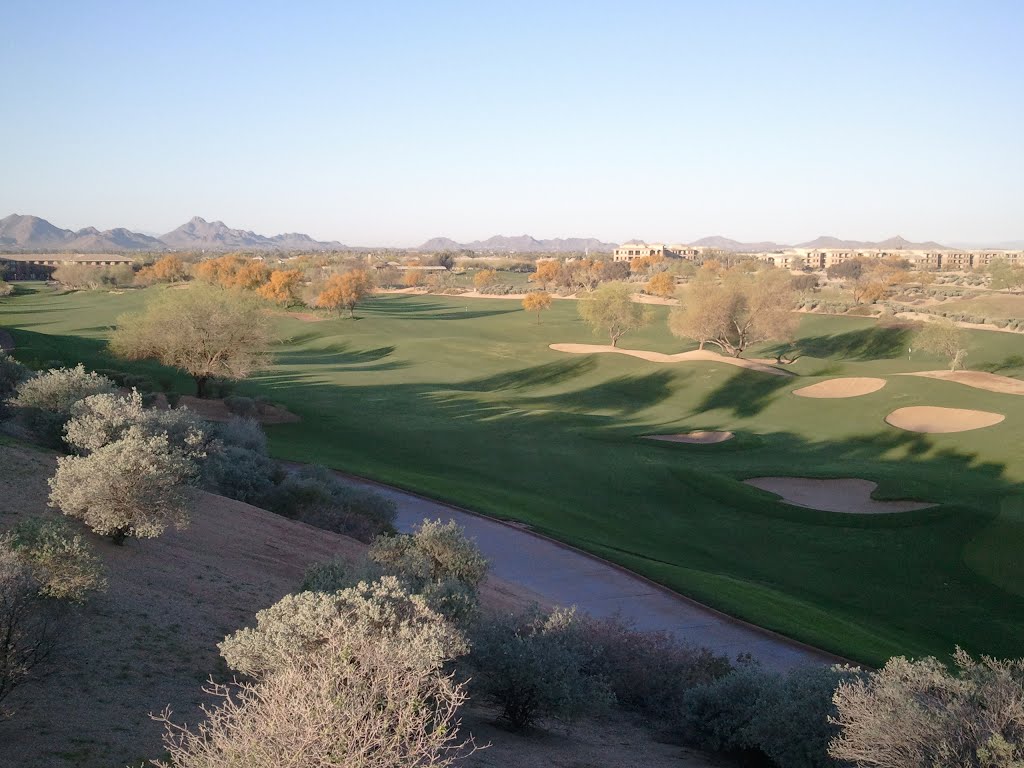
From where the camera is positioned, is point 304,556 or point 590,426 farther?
point 590,426

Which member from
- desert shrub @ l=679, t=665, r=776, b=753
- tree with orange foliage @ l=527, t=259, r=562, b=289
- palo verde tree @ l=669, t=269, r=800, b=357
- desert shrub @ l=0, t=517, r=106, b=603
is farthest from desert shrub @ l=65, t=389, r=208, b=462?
tree with orange foliage @ l=527, t=259, r=562, b=289

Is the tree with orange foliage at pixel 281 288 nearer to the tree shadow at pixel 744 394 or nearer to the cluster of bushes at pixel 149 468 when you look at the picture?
the tree shadow at pixel 744 394

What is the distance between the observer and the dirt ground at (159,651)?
7.23m

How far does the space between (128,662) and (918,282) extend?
13731cm

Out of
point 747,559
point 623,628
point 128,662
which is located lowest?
point 747,559

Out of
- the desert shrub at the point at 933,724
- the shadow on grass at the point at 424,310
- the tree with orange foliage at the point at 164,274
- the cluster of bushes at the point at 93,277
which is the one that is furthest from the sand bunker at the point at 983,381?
the cluster of bushes at the point at 93,277

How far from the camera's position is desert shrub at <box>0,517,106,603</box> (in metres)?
8.66

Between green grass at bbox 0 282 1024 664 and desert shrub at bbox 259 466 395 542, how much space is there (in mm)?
3370

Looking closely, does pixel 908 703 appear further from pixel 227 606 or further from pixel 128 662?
pixel 227 606

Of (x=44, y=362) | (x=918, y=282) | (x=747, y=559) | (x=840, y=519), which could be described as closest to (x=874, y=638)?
(x=747, y=559)

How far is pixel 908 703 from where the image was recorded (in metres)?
7.18

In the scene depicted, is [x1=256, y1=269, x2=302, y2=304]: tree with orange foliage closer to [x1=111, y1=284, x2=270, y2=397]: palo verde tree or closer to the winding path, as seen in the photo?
[x1=111, y1=284, x2=270, y2=397]: palo verde tree

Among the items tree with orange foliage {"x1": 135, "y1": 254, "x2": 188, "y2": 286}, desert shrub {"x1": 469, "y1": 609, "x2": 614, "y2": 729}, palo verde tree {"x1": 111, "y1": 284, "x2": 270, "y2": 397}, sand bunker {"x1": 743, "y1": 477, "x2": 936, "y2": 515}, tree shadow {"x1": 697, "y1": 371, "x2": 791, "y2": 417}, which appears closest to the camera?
desert shrub {"x1": 469, "y1": 609, "x2": 614, "y2": 729}

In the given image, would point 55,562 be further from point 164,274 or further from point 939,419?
point 164,274
